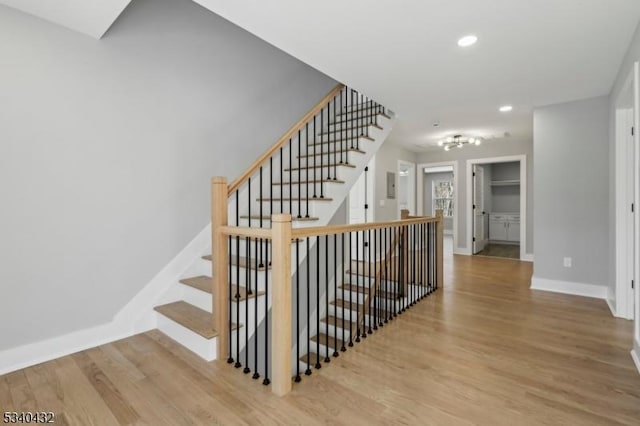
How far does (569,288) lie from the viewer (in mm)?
3879

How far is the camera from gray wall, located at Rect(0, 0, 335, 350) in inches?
82.7

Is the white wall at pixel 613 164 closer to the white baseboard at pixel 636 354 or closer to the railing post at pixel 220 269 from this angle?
the white baseboard at pixel 636 354

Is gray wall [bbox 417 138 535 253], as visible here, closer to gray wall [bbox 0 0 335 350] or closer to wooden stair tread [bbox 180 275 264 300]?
gray wall [bbox 0 0 335 350]

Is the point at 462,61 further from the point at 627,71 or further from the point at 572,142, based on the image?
the point at 572,142

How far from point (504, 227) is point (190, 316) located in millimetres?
8835

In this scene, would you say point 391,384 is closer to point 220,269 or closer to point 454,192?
point 220,269

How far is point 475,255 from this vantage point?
683cm

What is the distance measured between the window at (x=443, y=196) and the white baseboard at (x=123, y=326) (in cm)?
958

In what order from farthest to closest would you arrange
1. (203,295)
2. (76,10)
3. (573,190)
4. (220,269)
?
(573,190) → (203,295) → (220,269) → (76,10)

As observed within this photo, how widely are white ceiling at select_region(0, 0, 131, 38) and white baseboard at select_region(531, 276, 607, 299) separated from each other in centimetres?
518

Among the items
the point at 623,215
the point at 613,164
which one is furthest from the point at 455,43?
the point at 623,215

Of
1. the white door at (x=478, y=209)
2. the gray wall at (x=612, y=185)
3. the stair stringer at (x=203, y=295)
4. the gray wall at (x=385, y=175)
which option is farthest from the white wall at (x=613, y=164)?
the white door at (x=478, y=209)

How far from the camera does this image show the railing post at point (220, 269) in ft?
7.34

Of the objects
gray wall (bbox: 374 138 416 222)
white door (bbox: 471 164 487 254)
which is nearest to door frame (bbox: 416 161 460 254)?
white door (bbox: 471 164 487 254)
